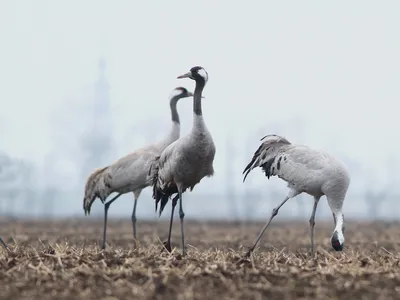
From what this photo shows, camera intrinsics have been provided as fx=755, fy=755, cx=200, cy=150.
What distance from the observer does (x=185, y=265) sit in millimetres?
8102

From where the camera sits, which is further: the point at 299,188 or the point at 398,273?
the point at 299,188

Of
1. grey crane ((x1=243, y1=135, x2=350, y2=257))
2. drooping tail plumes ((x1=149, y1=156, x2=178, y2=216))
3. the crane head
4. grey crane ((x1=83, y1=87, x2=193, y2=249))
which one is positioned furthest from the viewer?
grey crane ((x1=83, y1=87, x2=193, y2=249))

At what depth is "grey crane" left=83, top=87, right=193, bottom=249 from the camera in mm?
13312

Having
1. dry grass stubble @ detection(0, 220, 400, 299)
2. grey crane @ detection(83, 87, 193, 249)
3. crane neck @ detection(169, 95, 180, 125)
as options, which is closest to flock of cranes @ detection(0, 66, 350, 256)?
grey crane @ detection(83, 87, 193, 249)

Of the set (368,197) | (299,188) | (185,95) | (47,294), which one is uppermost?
(185,95)

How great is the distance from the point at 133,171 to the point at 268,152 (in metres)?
2.86

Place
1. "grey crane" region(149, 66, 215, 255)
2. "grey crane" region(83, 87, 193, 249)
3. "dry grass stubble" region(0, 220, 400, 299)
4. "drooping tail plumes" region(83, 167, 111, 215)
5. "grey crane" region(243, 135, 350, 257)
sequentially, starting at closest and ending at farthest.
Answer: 1. "dry grass stubble" region(0, 220, 400, 299)
2. "grey crane" region(149, 66, 215, 255)
3. "grey crane" region(243, 135, 350, 257)
4. "grey crane" region(83, 87, 193, 249)
5. "drooping tail plumes" region(83, 167, 111, 215)

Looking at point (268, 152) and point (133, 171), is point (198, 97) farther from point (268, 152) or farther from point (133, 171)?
point (133, 171)

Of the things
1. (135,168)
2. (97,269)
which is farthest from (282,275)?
(135,168)

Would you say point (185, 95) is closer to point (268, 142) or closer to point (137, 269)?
point (268, 142)

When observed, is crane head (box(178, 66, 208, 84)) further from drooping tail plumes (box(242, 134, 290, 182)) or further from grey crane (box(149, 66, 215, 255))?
drooping tail plumes (box(242, 134, 290, 182))

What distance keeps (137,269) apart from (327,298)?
2105mm

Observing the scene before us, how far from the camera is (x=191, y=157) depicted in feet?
33.6

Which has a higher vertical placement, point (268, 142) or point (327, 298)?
point (268, 142)
